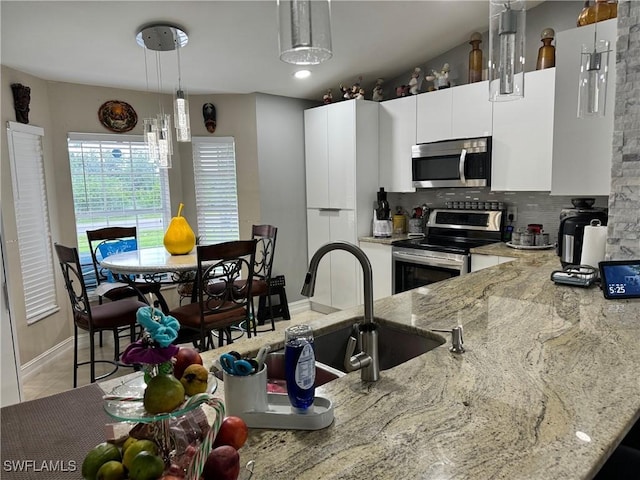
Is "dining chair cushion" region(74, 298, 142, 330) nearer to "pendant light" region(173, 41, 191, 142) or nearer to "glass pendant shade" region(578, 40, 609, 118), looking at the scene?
"pendant light" region(173, 41, 191, 142)

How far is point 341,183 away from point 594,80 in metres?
2.40

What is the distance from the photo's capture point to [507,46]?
54.1 inches

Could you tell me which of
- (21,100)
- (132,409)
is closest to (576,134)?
(132,409)

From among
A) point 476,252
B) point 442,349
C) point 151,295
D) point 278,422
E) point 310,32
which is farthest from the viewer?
point 151,295

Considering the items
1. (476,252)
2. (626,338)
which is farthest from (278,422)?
(476,252)

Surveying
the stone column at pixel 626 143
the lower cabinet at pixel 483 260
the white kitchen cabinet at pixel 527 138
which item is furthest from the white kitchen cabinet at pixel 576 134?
the stone column at pixel 626 143

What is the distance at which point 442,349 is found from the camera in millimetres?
1324

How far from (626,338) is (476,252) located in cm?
193

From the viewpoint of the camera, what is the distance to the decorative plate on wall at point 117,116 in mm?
3879

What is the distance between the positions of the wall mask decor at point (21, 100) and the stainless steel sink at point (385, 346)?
3.10 m

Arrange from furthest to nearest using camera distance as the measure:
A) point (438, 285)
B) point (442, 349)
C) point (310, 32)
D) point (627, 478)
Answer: point (438, 285), point (442, 349), point (627, 478), point (310, 32)

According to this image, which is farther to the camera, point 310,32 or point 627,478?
point 627,478

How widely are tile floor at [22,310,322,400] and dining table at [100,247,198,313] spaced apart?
2.43 feet

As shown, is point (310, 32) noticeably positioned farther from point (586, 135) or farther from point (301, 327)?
point (586, 135)
